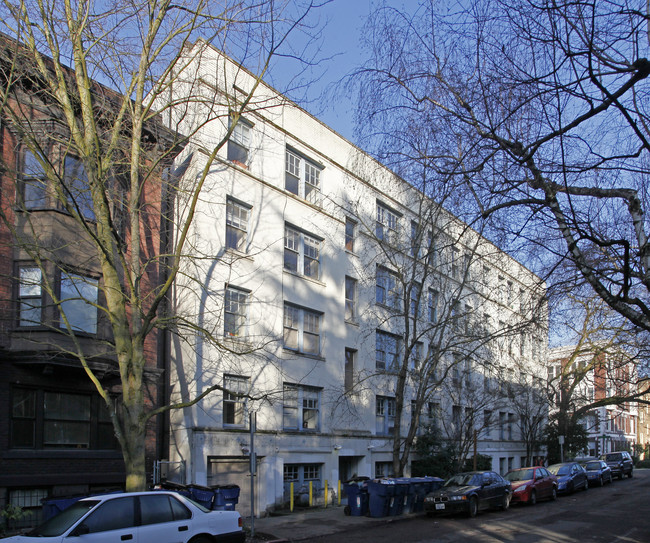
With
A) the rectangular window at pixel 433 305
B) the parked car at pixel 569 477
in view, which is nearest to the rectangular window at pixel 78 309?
the rectangular window at pixel 433 305

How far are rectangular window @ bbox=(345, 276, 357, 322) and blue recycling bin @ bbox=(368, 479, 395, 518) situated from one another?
8.63 meters

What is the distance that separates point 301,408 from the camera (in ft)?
77.4

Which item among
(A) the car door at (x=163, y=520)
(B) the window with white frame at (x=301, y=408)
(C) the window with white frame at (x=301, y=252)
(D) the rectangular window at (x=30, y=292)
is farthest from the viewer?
(C) the window with white frame at (x=301, y=252)

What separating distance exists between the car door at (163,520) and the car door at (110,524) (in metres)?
0.16

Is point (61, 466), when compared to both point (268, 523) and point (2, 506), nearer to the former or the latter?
point (2, 506)

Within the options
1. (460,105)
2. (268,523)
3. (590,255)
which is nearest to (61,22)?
(460,105)

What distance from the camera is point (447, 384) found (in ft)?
105

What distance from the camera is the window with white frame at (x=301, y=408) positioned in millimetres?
22922

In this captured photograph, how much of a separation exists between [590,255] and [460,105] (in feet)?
16.1

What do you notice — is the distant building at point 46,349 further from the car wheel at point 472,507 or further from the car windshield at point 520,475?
the car windshield at point 520,475

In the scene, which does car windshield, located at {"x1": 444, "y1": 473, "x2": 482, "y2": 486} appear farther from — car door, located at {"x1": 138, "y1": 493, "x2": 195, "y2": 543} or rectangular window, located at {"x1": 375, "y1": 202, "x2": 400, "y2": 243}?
car door, located at {"x1": 138, "y1": 493, "x2": 195, "y2": 543}

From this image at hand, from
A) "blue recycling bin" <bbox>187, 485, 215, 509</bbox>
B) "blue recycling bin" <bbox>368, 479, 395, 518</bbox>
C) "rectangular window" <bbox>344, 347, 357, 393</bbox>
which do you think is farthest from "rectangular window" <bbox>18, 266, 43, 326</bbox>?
"rectangular window" <bbox>344, 347, 357, 393</bbox>

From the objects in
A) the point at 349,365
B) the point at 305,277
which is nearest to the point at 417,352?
the point at 349,365

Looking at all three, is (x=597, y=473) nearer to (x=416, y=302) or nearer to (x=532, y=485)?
(x=532, y=485)
